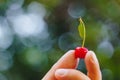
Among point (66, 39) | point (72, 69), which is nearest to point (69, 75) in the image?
point (72, 69)

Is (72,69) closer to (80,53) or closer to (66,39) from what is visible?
(80,53)

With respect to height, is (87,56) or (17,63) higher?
(87,56)

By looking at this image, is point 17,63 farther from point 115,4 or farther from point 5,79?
point 115,4

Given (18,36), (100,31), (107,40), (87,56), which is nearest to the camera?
(87,56)

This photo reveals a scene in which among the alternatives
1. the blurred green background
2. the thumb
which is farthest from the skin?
A: the blurred green background

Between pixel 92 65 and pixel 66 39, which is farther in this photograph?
pixel 66 39

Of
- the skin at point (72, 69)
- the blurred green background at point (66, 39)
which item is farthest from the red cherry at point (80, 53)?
the blurred green background at point (66, 39)

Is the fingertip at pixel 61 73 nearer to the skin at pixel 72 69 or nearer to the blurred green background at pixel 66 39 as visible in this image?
the skin at pixel 72 69

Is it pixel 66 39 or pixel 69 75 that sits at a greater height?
pixel 69 75

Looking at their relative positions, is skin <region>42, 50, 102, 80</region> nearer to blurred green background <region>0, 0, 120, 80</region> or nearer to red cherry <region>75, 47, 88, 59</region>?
red cherry <region>75, 47, 88, 59</region>

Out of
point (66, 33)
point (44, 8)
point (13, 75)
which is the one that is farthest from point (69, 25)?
point (13, 75)
